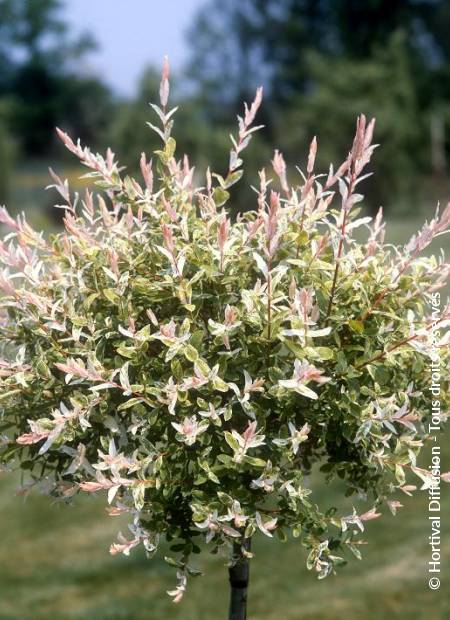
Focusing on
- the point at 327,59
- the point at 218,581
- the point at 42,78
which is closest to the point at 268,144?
the point at 327,59

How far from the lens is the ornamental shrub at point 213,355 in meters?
3.71

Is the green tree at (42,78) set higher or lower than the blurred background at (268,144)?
higher

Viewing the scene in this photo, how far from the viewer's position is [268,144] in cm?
5562

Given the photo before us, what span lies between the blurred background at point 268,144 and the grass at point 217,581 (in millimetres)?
25

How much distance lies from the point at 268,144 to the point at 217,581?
155 ft

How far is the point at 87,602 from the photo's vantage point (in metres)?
10.3

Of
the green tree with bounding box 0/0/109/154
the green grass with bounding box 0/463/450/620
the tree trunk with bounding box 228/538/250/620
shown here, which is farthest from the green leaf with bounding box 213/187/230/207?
the green tree with bounding box 0/0/109/154

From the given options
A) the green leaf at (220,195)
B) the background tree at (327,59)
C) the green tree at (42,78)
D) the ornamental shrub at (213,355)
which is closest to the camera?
the ornamental shrub at (213,355)

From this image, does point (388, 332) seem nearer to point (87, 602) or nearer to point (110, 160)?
point (110, 160)

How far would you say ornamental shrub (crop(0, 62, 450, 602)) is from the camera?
12.2 ft

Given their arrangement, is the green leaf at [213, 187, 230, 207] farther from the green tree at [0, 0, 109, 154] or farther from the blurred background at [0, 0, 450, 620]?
the green tree at [0, 0, 109, 154]

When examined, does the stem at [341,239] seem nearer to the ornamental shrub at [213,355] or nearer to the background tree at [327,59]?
the ornamental shrub at [213,355]

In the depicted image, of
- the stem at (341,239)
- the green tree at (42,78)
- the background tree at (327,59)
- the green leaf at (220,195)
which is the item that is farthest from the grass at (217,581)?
the green tree at (42,78)

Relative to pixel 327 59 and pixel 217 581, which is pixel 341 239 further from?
pixel 327 59
